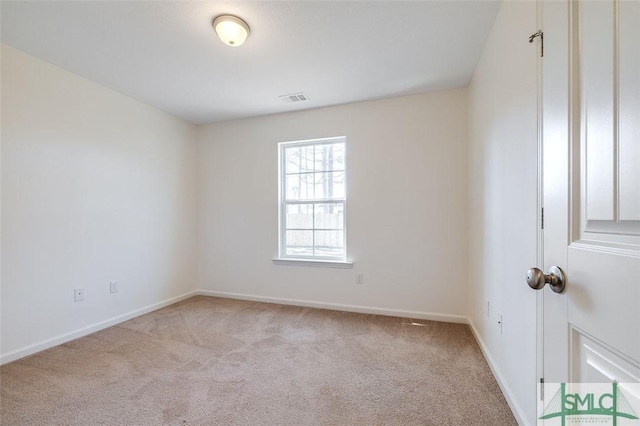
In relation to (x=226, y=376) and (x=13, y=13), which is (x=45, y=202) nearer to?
Result: (x=13, y=13)

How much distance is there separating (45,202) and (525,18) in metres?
A: 3.75

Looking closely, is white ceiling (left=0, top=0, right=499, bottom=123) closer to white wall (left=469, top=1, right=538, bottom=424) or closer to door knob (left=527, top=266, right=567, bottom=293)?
white wall (left=469, top=1, right=538, bottom=424)

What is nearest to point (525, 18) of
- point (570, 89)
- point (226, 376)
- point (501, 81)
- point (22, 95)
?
point (501, 81)

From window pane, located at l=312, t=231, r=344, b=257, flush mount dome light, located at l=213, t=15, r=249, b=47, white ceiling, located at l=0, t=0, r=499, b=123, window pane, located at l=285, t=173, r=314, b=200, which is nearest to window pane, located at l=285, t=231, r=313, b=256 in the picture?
window pane, located at l=312, t=231, r=344, b=257

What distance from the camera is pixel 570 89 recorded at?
69cm

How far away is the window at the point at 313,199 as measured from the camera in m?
3.41

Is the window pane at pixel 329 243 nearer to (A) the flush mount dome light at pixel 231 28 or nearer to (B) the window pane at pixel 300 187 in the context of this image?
(B) the window pane at pixel 300 187

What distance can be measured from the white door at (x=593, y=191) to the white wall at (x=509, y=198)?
63cm

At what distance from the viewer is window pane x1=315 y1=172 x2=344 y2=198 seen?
11.2 feet

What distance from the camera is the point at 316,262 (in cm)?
339

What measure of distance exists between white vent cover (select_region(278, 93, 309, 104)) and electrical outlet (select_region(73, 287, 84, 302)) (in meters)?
2.87

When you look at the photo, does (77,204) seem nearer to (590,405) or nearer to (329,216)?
(329,216)

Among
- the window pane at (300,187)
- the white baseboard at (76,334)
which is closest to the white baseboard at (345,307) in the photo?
the white baseboard at (76,334)

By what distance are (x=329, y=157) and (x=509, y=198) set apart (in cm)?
220
